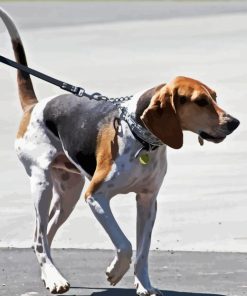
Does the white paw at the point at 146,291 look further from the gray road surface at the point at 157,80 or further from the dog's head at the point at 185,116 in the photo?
the gray road surface at the point at 157,80

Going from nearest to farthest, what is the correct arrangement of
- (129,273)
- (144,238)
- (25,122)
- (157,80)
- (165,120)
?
(165,120) < (144,238) < (25,122) < (129,273) < (157,80)

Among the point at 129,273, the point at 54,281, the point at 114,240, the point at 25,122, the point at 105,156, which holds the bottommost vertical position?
the point at 129,273

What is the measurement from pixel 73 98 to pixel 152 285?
118 cm

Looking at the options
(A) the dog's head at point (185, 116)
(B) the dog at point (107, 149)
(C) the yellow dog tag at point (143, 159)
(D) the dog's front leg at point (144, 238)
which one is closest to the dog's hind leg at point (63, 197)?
(B) the dog at point (107, 149)

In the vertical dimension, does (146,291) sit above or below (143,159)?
below

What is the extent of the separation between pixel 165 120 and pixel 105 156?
48 centimetres

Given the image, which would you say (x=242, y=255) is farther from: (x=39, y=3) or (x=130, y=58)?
(x=39, y=3)

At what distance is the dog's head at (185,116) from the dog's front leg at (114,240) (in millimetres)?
539

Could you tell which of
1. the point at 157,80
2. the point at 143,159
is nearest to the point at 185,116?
the point at 143,159

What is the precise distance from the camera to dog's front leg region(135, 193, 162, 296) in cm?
771

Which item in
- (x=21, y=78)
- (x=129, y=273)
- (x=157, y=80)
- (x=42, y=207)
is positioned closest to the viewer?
(x=42, y=207)

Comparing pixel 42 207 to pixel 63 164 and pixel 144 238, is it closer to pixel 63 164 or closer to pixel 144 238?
pixel 63 164

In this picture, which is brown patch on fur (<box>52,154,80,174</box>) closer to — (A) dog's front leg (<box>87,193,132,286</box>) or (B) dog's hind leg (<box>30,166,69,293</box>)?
(B) dog's hind leg (<box>30,166,69,293</box>)

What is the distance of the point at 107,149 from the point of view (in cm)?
761
